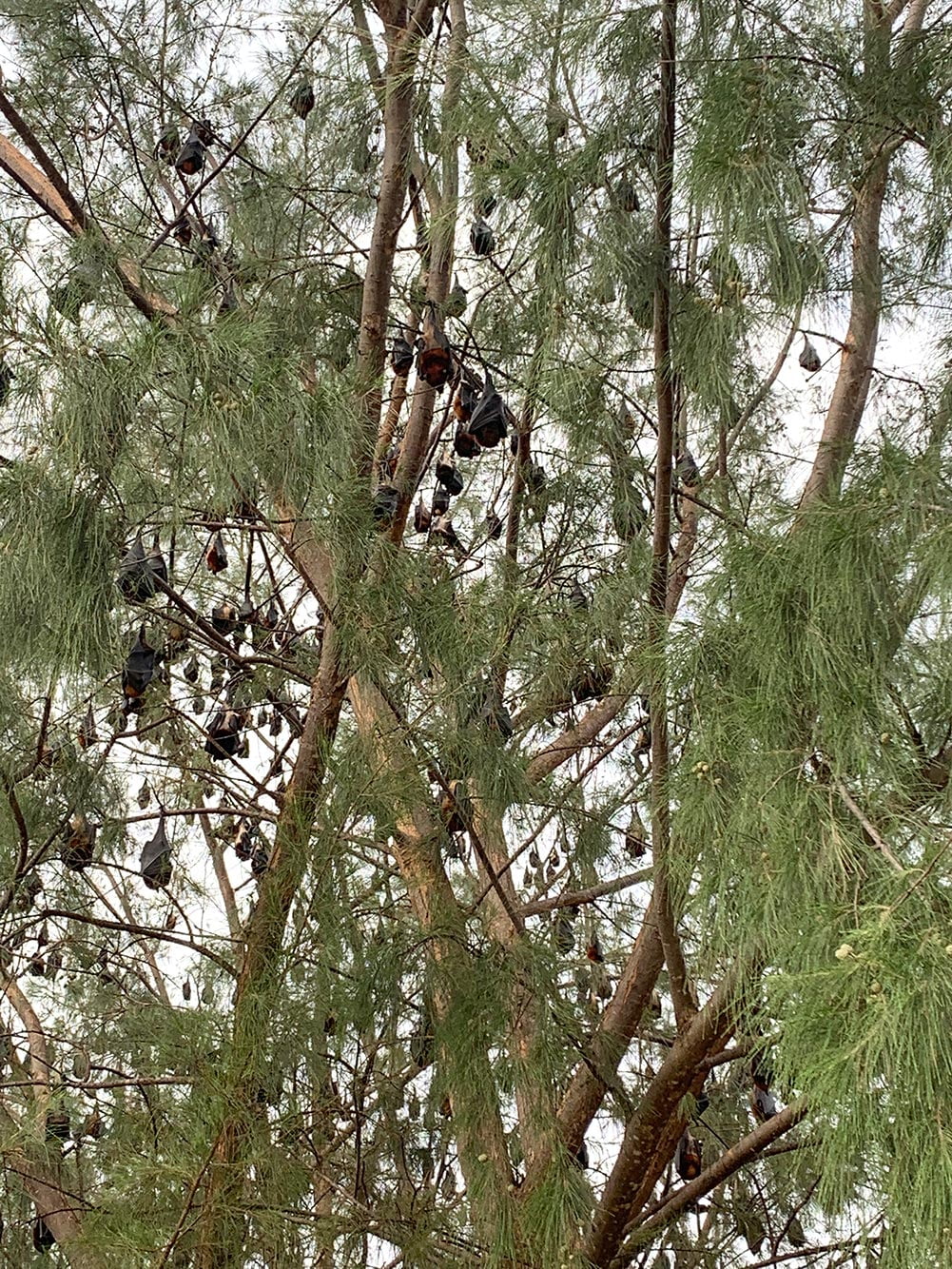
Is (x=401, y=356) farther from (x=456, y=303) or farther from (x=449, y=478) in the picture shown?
(x=449, y=478)

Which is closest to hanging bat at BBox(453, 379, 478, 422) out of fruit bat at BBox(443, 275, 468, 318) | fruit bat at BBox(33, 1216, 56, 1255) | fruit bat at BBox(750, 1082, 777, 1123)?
fruit bat at BBox(443, 275, 468, 318)

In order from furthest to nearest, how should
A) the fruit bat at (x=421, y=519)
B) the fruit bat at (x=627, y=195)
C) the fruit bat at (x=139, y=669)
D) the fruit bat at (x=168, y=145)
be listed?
the fruit bat at (x=421, y=519) < the fruit bat at (x=168, y=145) < the fruit bat at (x=139, y=669) < the fruit bat at (x=627, y=195)

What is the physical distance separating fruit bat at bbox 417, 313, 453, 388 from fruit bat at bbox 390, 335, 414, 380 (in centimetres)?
33

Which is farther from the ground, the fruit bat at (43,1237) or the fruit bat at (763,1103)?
the fruit bat at (43,1237)

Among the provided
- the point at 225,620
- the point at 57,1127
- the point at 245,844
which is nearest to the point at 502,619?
the point at 225,620

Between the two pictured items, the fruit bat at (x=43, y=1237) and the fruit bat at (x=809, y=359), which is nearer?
the fruit bat at (x=43, y=1237)

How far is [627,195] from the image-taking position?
92.5 inches

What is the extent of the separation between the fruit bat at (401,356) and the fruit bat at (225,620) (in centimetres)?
64

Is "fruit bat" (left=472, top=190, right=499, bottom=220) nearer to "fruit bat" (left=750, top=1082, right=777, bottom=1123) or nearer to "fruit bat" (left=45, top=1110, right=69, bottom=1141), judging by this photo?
"fruit bat" (left=750, top=1082, right=777, bottom=1123)

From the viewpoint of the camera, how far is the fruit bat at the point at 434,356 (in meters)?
2.85

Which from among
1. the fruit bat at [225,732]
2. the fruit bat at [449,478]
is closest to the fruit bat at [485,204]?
the fruit bat at [449,478]

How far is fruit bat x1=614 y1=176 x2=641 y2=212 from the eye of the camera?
7.66 feet

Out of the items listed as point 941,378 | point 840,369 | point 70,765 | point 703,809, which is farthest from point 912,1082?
point 70,765

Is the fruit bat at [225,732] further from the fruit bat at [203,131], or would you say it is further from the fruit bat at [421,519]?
the fruit bat at [203,131]
